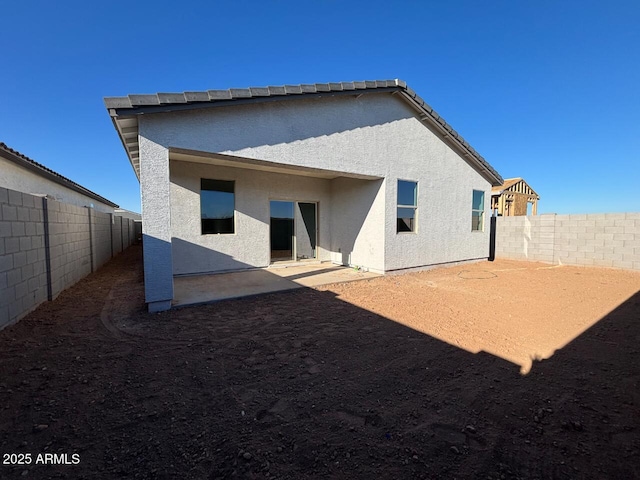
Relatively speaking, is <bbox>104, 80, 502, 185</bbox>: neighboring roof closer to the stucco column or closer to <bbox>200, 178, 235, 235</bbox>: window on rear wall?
the stucco column

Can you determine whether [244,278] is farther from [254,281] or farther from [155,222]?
[155,222]

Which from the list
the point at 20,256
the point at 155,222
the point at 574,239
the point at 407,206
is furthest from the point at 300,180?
the point at 574,239

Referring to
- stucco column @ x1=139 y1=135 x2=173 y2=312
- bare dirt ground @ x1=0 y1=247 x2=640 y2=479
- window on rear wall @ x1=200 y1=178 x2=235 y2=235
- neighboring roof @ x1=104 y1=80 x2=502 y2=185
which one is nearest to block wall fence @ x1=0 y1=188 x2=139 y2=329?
bare dirt ground @ x1=0 y1=247 x2=640 y2=479

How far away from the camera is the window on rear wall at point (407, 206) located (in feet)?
28.3

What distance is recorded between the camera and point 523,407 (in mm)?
2441

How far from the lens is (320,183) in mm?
10047

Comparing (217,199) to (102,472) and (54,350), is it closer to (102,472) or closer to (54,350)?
(54,350)

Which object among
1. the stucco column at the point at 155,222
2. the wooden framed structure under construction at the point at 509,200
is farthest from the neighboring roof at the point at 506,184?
the stucco column at the point at 155,222

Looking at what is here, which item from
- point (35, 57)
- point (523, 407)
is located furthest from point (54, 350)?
point (35, 57)

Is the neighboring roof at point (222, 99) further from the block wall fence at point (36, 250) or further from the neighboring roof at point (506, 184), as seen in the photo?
the neighboring roof at point (506, 184)

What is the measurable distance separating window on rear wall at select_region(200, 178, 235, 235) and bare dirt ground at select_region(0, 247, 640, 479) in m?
3.56

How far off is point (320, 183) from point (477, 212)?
6.55 meters

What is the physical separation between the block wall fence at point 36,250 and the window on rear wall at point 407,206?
327 inches

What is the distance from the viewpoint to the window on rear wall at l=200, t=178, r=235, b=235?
26.6ft
